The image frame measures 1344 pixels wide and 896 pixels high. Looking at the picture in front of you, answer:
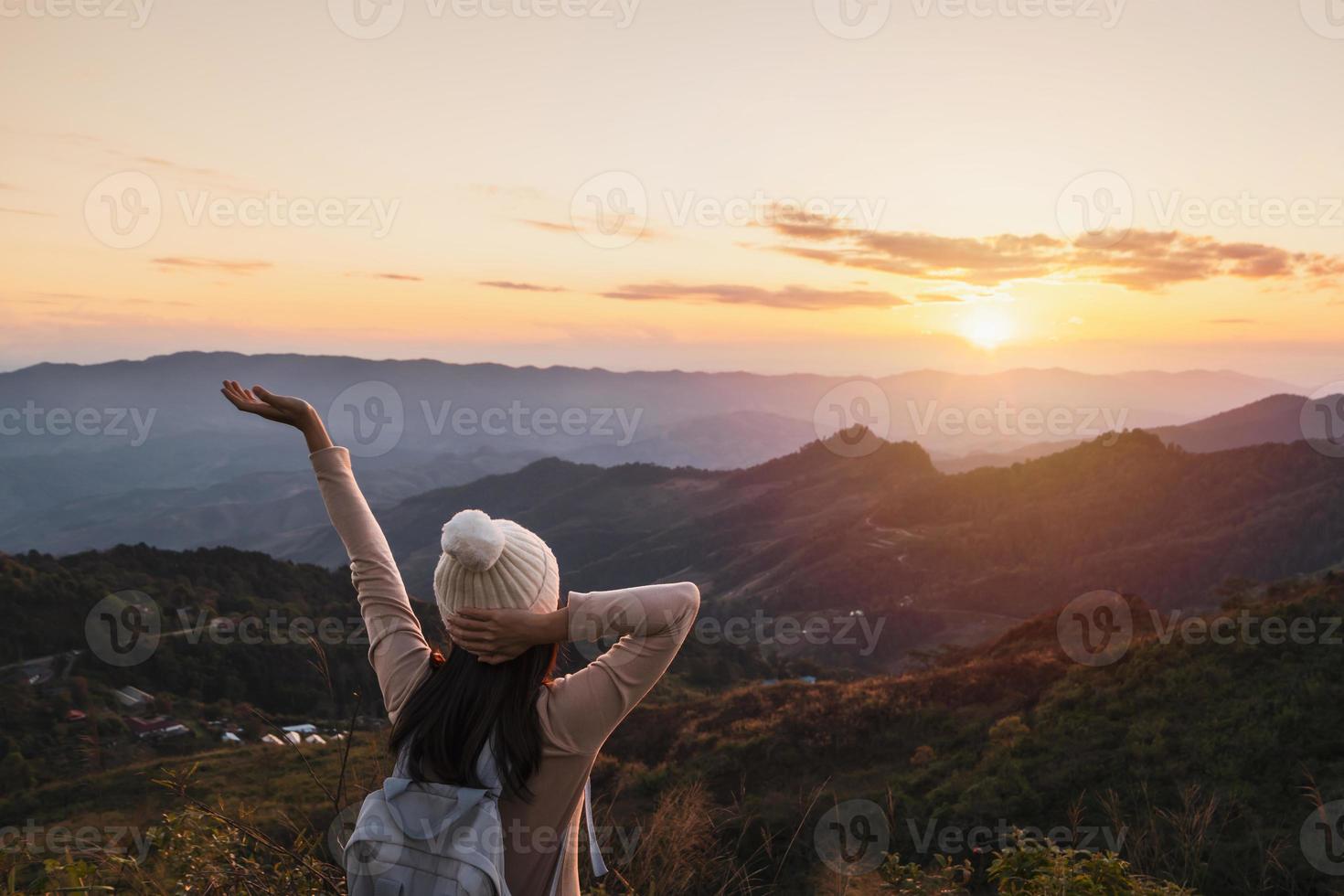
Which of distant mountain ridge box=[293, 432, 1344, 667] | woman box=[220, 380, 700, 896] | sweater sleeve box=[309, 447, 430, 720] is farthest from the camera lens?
distant mountain ridge box=[293, 432, 1344, 667]

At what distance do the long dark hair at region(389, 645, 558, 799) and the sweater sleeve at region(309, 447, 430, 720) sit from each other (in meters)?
0.17

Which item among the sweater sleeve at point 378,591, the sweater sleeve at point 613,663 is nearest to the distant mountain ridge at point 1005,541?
the sweater sleeve at point 378,591

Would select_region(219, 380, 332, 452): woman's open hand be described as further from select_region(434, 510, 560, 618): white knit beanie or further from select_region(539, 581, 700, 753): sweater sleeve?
select_region(539, 581, 700, 753): sweater sleeve

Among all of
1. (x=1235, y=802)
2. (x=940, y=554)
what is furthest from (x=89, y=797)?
(x=940, y=554)

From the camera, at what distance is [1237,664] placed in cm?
1402

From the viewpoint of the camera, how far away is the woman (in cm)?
179

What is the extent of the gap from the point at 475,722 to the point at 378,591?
0.53 metres

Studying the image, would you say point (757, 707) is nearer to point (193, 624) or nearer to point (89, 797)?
point (89, 797)

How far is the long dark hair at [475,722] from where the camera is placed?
180cm

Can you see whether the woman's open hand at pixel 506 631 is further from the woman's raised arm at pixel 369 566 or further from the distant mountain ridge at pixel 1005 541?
the distant mountain ridge at pixel 1005 541

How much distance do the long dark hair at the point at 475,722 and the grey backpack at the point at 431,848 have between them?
0.07m

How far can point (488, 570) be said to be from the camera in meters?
1.85

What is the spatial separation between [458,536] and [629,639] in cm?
43

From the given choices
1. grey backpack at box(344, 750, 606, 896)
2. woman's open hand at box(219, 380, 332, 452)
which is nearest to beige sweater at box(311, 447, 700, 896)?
grey backpack at box(344, 750, 606, 896)
